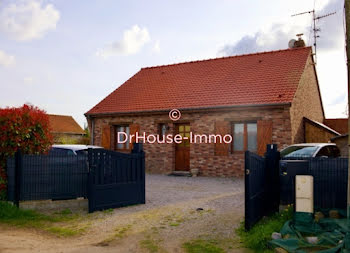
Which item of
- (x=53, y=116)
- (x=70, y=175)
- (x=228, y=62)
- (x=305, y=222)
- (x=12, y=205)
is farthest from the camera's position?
(x=53, y=116)

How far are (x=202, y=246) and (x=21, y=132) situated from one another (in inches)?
212

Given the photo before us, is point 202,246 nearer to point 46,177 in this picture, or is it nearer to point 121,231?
point 121,231

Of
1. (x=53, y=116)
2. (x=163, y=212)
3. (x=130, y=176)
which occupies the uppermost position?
(x=53, y=116)

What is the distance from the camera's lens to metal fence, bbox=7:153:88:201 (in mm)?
8688

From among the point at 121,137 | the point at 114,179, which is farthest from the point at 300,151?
the point at 121,137

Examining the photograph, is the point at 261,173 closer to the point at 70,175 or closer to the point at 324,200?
the point at 324,200

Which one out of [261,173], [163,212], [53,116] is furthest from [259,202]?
[53,116]

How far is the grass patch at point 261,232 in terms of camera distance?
18.7ft

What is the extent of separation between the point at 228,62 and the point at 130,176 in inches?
516

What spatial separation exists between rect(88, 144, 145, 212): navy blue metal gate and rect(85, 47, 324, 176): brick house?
302 inches

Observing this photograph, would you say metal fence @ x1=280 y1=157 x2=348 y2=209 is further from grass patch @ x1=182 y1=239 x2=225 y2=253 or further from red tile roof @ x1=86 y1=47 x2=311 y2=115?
red tile roof @ x1=86 y1=47 x2=311 y2=115

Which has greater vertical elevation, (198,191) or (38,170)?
(38,170)

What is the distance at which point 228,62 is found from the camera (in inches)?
824

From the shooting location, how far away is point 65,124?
45344 millimetres
